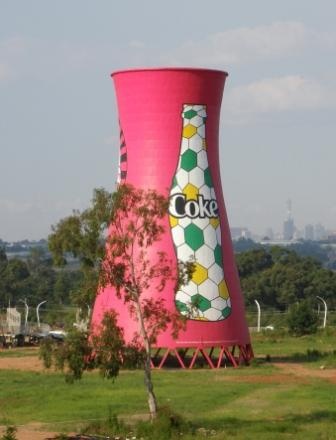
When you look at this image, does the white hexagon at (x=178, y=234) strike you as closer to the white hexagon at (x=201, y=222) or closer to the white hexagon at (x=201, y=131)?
the white hexagon at (x=201, y=222)

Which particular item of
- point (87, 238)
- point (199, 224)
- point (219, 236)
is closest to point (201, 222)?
point (199, 224)

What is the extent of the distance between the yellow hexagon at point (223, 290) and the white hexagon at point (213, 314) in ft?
1.68

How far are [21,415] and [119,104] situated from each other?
13.3 meters

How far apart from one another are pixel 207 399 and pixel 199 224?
29.6ft

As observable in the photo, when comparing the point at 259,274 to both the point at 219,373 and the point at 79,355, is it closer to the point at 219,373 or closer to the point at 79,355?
the point at 219,373

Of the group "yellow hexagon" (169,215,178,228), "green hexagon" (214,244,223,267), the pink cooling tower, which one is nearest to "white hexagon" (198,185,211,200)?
the pink cooling tower

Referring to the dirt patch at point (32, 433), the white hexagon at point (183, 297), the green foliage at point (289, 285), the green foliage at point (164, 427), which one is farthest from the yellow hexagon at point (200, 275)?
the green foliage at point (289, 285)

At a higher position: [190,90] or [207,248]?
[190,90]

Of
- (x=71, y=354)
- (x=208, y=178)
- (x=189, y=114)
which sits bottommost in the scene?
(x=71, y=354)

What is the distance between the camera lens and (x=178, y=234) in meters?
41.7

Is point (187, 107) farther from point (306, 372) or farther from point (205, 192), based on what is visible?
point (306, 372)

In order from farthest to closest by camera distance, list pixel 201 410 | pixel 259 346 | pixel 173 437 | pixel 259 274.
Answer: pixel 259 274 → pixel 259 346 → pixel 201 410 → pixel 173 437

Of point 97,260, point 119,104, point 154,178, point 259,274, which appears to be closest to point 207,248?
point 154,178

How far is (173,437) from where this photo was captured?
91.4 feet
